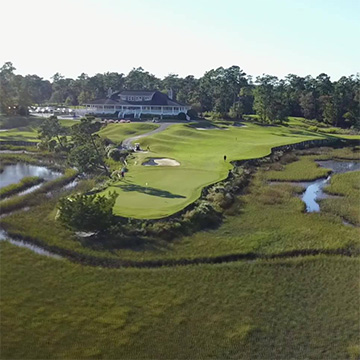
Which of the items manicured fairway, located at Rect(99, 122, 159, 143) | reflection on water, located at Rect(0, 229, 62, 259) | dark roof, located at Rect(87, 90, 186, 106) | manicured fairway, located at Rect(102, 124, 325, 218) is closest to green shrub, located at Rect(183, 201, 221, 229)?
manicured fairway, located at Rect(102, 124, 325, 218)

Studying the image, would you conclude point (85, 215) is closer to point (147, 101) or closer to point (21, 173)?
point (21, 173)

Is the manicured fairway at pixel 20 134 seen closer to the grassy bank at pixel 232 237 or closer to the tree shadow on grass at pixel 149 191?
the tree shadow on grass at pixel 149 191

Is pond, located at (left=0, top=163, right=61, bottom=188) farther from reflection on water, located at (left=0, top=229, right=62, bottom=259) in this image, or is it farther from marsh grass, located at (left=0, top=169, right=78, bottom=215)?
reflection on water, located at (left=0, top=229, right=62, bottom=259)

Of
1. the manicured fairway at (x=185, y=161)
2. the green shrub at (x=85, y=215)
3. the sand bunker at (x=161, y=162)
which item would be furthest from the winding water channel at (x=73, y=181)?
the sand bunker at (x=161, y=162)

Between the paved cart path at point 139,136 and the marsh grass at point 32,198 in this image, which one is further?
the paved cart path at point 139,136

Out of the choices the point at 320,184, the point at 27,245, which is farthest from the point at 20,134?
the point at 320,184

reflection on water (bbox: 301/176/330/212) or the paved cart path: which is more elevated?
the paved cart path
